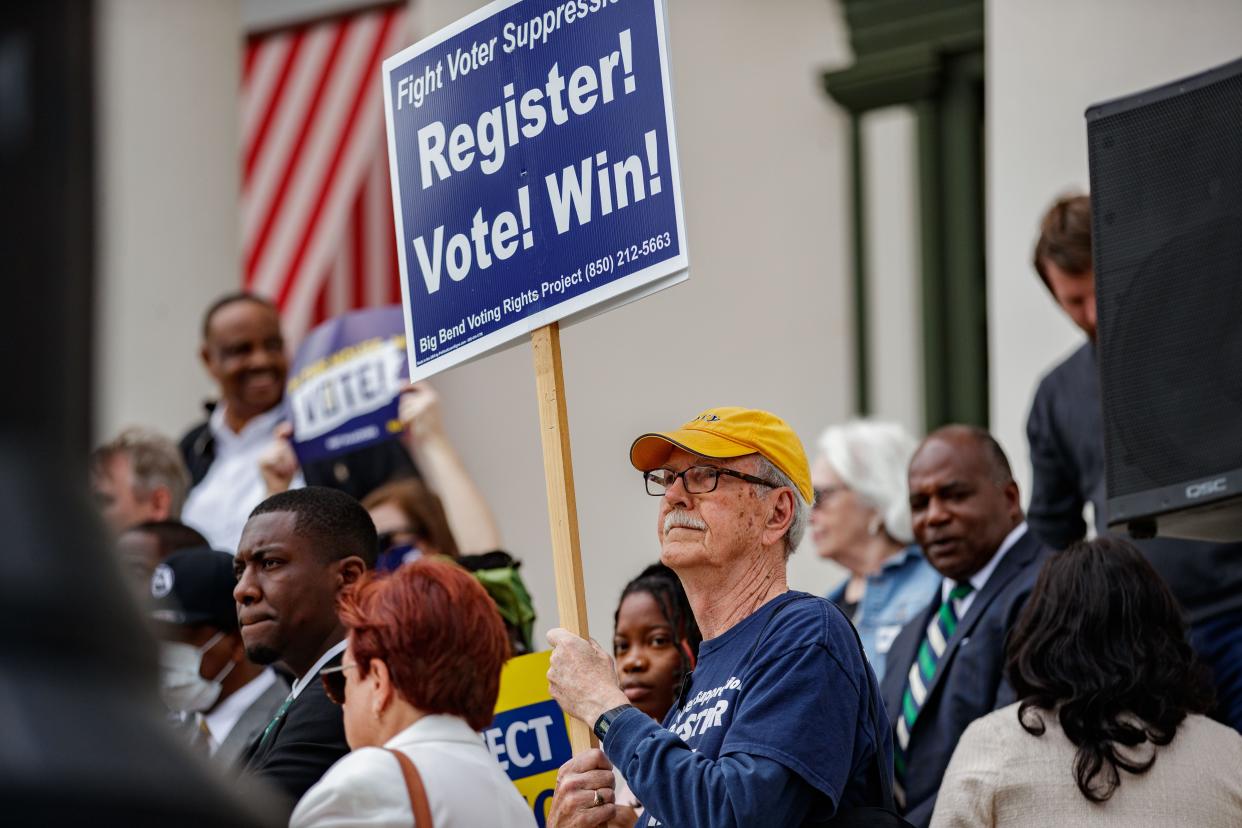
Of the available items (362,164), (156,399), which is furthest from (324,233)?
(156,399)

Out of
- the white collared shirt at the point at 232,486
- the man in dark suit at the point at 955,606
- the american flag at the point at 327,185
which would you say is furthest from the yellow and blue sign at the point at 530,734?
the american flag at the point at 327,185

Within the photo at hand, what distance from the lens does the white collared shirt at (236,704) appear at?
18.6ft

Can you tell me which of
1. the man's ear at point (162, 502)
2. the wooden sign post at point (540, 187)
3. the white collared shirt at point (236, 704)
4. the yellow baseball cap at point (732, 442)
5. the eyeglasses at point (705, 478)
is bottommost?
the white collared shirt at point (236, 704)

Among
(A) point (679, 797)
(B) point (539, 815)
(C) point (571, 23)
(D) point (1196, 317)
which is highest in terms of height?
(C) point (571, 23)

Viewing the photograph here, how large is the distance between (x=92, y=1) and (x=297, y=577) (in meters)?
3.52

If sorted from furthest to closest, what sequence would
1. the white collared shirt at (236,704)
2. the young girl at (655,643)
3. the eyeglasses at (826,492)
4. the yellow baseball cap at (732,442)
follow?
1. the eyeglasses at (826,492)
2. the white collared shirt at (236,704)
3. the young girl at (655,643)
4. the yellow baseball cap at (732,442)

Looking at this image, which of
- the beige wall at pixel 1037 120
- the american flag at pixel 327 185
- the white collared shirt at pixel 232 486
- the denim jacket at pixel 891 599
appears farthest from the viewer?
the american flag at pixel 327 185

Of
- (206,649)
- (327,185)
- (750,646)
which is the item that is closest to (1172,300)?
(750,646)

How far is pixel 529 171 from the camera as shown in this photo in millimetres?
3996

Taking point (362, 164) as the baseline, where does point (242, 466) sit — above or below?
below

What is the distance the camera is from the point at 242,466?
7293mm

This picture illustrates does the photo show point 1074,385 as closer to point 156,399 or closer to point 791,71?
point 791,71

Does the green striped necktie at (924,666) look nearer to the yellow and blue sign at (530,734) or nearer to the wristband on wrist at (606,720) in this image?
the yellow and blue sign at (530,734)

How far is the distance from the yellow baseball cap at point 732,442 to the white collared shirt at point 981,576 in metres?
1.74
